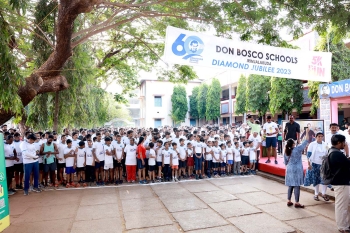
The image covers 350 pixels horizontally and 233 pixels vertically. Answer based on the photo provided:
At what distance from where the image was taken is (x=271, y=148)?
9.38 meters

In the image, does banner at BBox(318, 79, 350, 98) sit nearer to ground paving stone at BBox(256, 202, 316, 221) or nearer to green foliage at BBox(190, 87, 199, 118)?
ground paving stone at BBox(256, 202, 316, 221)

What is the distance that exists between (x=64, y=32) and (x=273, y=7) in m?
4.70

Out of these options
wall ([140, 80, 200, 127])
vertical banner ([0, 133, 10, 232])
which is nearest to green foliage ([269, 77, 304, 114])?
vertical banner ([0, 133, 10, 232])

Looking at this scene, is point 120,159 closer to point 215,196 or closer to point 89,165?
point 89,165

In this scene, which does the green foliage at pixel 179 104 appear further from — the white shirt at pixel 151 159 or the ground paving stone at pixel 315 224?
the ground paving stone at pixel 315 224

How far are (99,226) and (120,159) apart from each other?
352 cm

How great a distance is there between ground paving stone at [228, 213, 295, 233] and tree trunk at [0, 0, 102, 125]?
192 inches

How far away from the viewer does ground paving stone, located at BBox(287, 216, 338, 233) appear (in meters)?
4.34

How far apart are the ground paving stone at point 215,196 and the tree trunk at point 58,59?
445 cm

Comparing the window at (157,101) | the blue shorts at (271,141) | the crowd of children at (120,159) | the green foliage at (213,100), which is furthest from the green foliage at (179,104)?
the blue shorts at (271,141)

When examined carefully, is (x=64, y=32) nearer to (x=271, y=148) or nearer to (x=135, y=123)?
(x=271, y=148)

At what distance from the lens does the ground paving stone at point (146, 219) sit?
468 cm

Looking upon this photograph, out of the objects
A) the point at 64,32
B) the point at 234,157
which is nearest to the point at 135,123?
the point at 234,157

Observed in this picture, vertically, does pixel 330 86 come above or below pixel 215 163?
above
